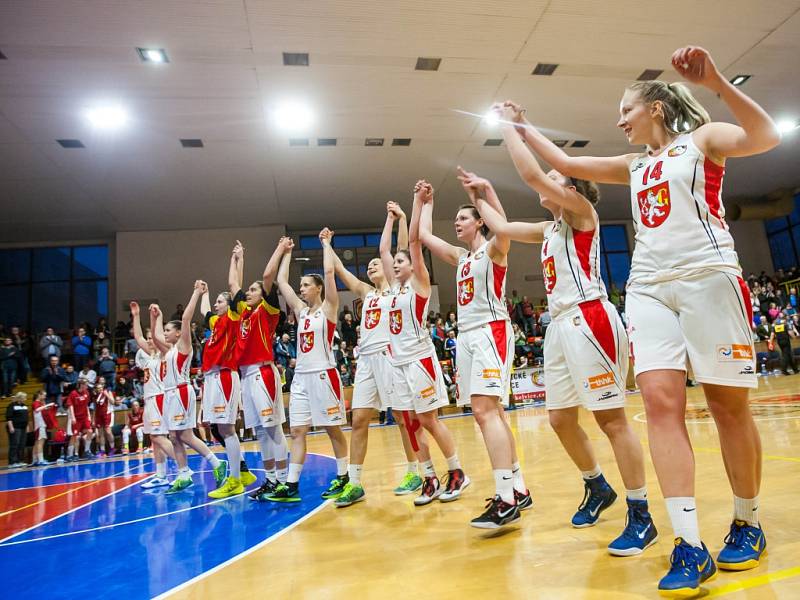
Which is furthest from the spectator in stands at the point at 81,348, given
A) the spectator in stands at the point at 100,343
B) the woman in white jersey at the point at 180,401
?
the woman in white jersey at the point at 180,401

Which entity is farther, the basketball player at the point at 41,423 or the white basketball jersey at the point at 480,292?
the basketball player at the point at 41,423

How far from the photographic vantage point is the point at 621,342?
3.04m

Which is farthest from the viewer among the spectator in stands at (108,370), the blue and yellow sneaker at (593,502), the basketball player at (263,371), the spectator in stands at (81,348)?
the spectator in stands at (81,348)

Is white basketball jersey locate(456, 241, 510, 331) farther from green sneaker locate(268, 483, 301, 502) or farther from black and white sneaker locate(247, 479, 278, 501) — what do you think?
black and white sneaker locate(247, 479, 278, 501)

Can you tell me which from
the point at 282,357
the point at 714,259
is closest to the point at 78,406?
the point at 282,357

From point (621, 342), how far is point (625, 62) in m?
11.1

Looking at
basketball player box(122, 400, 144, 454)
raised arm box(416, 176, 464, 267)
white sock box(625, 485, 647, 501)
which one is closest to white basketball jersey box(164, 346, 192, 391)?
raised arm box(416, 176, 464, 267)

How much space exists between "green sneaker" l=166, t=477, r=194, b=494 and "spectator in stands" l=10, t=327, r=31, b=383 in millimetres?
13566

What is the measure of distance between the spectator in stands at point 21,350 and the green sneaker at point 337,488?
16.0 meters

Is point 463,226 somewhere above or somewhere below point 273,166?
below

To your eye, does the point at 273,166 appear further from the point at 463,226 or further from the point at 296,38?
the point at 463,226

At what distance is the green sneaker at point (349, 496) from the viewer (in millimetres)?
4625

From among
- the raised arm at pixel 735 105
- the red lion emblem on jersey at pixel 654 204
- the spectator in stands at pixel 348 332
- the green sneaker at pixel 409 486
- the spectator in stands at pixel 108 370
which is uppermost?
the spectator in stands at pixel 348 332

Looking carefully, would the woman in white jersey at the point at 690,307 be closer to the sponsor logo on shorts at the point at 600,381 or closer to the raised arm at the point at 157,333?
the sponsor logo on shorts at the point at 600,381
